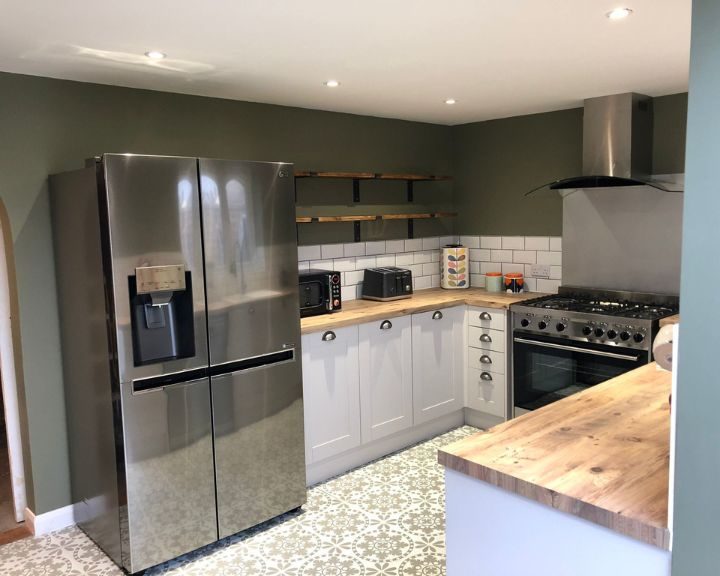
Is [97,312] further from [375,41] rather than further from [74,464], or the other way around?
[375,41]

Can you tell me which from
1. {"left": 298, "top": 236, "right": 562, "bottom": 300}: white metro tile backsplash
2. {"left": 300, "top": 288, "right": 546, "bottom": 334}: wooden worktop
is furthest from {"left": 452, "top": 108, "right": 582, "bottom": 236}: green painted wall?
{"left": 300, "top": 288, "right": 546, "bottom": 334}: wooden worktop

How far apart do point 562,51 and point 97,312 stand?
240 centimetres

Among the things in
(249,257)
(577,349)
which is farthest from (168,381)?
(577,349)

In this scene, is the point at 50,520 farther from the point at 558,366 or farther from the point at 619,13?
the point at 619,13

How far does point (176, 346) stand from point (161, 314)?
6.4 inches

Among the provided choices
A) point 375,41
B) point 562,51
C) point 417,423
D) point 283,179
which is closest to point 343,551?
point 417,423

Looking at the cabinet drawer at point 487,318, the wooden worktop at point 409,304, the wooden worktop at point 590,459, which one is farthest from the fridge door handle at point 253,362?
the cabinet drawer at point 487,318

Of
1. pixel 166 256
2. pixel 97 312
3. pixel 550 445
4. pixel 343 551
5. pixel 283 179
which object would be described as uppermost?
pixel 283 179

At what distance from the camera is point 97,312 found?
109 inches

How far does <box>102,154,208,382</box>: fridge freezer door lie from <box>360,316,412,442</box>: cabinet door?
125cm

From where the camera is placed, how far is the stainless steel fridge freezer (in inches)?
104

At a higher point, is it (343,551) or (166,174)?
(166,174)

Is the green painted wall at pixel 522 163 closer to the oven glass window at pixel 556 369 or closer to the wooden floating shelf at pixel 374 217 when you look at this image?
the wooden floating shelf at pixel 374 217

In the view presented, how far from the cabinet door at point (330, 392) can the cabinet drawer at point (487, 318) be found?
1027mm
